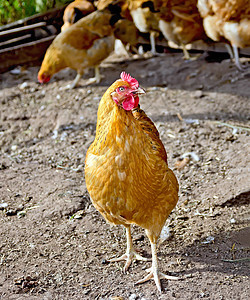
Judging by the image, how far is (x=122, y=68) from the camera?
702cm

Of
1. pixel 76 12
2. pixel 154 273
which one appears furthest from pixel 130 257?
pixel 76 12

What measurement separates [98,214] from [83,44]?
11.3 ft

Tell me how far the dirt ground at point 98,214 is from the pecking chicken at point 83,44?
39cm

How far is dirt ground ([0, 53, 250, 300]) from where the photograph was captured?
2.85 metres

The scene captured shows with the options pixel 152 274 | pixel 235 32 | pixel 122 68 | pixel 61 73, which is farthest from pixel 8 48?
pixel 152 274

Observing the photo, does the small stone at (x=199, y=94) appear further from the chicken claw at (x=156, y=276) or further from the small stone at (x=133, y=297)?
the small stone at (x=133, y=297)

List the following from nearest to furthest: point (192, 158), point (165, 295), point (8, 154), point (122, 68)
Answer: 1. point (165, 295)
2. point (192, 158)
3. point (8, 154)
4. point (122, 68)

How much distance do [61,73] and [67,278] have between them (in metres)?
4.87

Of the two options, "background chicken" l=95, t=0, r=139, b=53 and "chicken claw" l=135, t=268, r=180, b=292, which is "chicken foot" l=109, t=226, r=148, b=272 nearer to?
"chicken claw" l=135, t=268, r=180, b=292

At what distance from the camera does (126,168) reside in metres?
2.49

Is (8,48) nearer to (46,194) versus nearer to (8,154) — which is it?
(8,154)

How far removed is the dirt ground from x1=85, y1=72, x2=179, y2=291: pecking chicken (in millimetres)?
443

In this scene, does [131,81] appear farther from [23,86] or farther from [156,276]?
[23,86]

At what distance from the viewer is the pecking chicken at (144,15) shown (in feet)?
21.5
